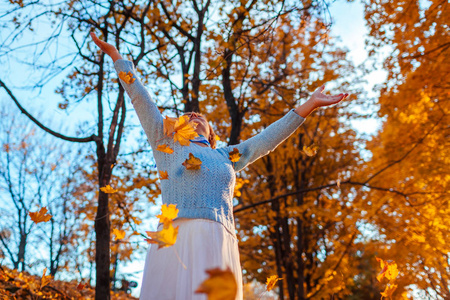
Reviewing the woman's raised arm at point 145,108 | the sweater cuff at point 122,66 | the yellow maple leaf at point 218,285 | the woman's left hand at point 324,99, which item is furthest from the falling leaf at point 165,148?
the yellow maple leaf at point 218,285

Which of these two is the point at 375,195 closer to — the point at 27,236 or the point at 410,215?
the point at 410,215

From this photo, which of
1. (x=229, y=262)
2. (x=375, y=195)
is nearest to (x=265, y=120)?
(x=375, y=195)

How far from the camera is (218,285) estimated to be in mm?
667

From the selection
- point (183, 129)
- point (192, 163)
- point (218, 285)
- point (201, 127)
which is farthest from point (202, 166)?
point (218, 285)

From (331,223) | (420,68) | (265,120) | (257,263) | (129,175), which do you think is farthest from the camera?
(257,263)

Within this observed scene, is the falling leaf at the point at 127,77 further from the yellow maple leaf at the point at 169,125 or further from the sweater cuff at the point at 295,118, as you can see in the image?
the sweater cuff at the point at 295,118

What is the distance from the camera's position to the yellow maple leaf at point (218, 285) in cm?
66

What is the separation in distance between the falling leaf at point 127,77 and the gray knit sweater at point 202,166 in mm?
23

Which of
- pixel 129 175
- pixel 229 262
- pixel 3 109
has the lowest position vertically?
pixel 229 262

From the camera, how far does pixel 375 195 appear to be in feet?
18.2

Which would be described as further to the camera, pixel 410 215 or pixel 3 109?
pixel 3 109

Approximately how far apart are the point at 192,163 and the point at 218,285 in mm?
814

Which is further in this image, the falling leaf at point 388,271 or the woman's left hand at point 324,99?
the woman's left hand at point 324,99

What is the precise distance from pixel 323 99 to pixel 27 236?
12.2 meters
